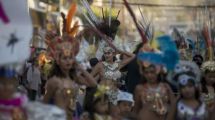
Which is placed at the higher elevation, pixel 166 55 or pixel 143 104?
pixel 166 55

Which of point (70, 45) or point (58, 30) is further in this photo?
point (58, 30)

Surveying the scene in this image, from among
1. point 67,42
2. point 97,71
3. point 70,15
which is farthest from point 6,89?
point 97,71

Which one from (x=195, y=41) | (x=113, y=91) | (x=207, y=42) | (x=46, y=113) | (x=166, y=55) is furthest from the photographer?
(x=195, y=41)

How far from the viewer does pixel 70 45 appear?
6.95m


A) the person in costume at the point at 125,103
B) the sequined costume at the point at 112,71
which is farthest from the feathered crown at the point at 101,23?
the person in costume at the point at 125,103

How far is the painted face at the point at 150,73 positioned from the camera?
6967 millimetres

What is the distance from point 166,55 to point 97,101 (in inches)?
35.7

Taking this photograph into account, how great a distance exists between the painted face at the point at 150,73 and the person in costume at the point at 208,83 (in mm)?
1001

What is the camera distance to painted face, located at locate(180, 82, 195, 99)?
6.82 m

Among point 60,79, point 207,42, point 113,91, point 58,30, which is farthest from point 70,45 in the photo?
point 207,42

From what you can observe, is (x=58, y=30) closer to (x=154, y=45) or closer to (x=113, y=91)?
(x=113, y=91)

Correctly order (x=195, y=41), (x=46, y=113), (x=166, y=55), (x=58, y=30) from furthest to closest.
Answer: (x=195, y=41) < (x=58, y=30) < (x=166, y=55) < (x=46, y=113)

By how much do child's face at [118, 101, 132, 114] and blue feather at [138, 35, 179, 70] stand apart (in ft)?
3.58

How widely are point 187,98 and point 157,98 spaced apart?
0.35m
